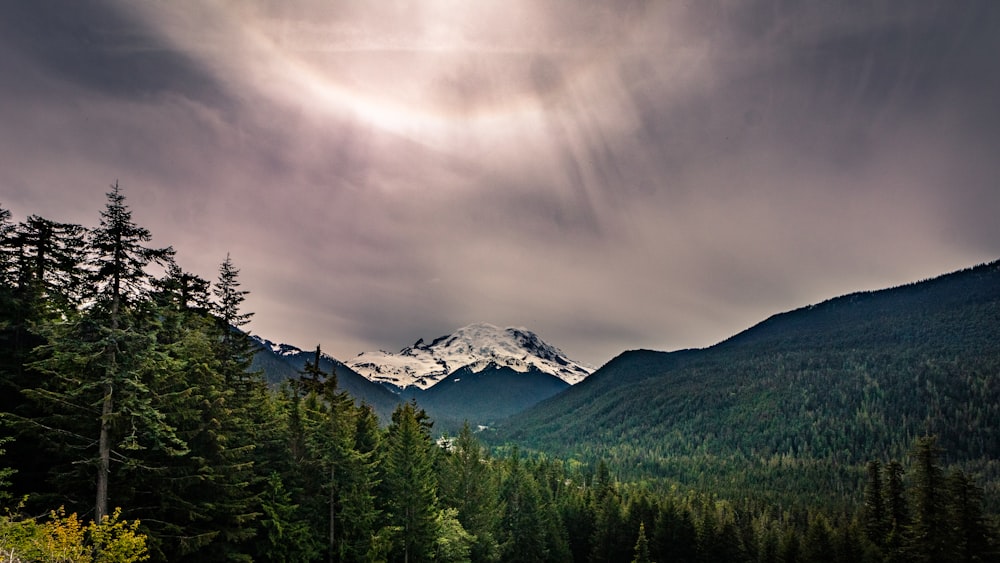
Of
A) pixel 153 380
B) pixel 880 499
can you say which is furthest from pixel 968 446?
pixel 153 380

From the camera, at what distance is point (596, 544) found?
7200 cm

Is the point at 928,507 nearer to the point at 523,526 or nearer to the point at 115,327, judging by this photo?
the point at 523,526

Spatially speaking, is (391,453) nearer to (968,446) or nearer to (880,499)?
(880,499)

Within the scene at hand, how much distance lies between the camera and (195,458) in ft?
65.0

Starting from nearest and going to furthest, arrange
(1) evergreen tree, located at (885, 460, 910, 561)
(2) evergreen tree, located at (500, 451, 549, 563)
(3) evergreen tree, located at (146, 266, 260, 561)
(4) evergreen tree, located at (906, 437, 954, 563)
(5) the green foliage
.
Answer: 1. (5) the green foliage
2. (3) evergreen tree, located at (146, 266, 260, 561)
3. (4) evergreen tree, located at (906, 437, 954, 563)
4. (1) evergreen tree, located at (885, 460, 910, 561)
5. (2) evergreen tree, located at (500, 451, 549, 563)

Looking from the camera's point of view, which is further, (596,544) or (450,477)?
(596,544)

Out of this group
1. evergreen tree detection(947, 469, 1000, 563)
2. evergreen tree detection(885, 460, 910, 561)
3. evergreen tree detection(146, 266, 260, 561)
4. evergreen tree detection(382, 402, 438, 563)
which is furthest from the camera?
evergreen tree detection(885, 460, 910, 561)

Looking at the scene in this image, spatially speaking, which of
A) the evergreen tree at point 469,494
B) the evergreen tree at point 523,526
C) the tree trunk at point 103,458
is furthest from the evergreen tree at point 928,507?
the tree trunk at point 103,458

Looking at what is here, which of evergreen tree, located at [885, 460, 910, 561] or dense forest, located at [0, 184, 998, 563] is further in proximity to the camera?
evergreen tree, located at [885, 460, 910, 561]

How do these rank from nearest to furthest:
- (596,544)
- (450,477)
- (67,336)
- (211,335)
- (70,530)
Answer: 1. (70,530)
2. (67,336)
3. (211,335)
4. (450,477)
5. (596,544)

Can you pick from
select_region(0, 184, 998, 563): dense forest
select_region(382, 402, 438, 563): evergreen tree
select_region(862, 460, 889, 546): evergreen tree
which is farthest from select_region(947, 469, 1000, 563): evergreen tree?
select_region(382, 402, 438, 563): evergreen tree

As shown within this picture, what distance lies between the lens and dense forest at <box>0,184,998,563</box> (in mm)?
16156

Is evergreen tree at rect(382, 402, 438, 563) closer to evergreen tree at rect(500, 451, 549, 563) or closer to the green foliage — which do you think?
the green foliage

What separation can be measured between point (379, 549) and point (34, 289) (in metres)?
22.4
